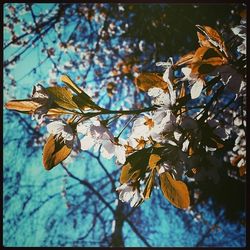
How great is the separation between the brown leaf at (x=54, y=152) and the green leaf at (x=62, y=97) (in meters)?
0.08

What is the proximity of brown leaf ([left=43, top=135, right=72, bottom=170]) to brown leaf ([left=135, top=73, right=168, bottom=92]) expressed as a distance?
0.23m

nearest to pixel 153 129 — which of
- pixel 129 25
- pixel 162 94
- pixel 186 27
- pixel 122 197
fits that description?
pixel 162 94

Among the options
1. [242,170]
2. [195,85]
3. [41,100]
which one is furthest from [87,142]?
[242,170]

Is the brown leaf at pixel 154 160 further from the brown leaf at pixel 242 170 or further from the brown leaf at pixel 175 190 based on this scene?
the brown leaf at pixel 242 170

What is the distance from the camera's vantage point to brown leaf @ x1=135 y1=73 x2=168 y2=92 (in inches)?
28.2

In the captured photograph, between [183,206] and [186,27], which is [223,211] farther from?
[183,206]

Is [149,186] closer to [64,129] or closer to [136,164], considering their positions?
[136,164]

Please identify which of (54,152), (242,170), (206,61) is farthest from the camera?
(242,170)

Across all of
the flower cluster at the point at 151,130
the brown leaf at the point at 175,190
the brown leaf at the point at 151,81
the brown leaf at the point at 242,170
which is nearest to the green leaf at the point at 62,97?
the flower cluster at the point at 151,130

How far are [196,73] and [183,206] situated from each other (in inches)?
12.3

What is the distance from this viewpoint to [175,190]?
72 cm

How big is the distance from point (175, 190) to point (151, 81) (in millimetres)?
260

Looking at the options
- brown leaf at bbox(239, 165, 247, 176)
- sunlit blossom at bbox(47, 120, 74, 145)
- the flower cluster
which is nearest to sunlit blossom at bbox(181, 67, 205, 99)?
the flower cluster

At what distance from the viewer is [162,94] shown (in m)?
0.70
